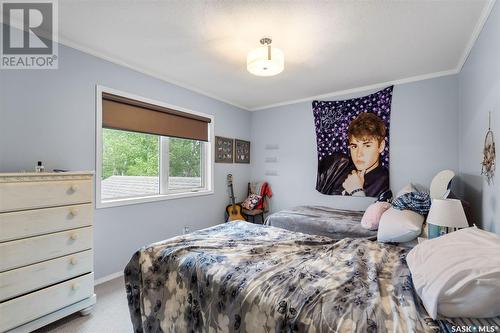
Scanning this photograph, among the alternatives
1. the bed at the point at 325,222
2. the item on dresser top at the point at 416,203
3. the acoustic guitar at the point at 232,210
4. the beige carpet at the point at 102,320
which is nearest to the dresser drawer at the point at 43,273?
the beige carpet at the point at 102,320

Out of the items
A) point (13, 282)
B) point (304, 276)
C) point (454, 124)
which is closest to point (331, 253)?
point (304, 276)

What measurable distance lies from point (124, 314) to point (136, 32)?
243 cm

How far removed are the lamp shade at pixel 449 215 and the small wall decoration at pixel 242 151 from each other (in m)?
3.09

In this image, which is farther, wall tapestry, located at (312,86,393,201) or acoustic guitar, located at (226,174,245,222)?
acoustic guitar, located at (226,174,245,222)

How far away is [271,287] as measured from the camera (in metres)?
1.14

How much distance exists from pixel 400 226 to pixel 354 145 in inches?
67.1

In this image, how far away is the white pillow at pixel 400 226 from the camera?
194cm

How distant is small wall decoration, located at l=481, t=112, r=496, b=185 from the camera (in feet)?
5.59

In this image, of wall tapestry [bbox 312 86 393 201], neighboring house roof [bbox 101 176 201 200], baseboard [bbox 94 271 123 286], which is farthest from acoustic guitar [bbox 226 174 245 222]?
baseboard [bbox 94 271 123 286]

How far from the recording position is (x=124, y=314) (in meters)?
1.98

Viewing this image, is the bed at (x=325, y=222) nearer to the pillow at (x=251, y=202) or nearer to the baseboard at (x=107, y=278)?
the pillow at (x=251, y=202)

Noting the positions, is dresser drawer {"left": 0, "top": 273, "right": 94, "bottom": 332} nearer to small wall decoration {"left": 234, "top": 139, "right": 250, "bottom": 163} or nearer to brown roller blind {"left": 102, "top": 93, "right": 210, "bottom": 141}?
brown roller blind {"left": 102, "top": 93, "right": 210, "bottom": 141}

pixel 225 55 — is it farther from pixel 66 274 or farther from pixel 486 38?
pixel 66 274

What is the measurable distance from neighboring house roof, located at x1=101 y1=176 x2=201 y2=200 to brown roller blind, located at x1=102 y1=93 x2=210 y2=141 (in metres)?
0.60
